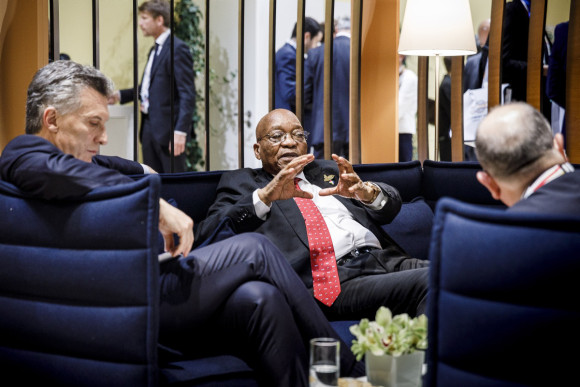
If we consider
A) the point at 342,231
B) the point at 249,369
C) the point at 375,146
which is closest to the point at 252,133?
the point at 375,146

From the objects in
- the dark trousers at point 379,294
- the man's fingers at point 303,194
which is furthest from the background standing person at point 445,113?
the dark trousers at point 379,294

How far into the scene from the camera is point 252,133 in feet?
22.9

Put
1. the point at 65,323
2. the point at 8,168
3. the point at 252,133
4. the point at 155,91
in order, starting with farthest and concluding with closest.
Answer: the point at 252,133, the point at 155,91, the point at 8,168, the point at 65,323

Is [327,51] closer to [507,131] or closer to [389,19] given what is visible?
[389,19]

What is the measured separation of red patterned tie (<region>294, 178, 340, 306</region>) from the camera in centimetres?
256

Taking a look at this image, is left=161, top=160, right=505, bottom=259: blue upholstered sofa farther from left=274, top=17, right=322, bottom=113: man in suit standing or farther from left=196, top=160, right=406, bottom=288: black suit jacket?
left=274, top=17, right=322, bottom=113: man in suit standing

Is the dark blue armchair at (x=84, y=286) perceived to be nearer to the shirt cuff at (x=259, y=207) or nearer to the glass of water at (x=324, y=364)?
the glass of water at (x=324, y=364)

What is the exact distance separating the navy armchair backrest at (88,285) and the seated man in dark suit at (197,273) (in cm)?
10

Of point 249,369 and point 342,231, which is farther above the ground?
point 342,231

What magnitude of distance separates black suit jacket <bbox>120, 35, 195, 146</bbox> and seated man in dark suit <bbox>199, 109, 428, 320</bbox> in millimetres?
2180

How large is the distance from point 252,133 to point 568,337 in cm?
582

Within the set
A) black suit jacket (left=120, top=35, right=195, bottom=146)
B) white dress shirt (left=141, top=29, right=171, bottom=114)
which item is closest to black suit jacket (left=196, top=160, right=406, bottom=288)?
black suit jacket (left=120, top=35, right=195, bottom=146)

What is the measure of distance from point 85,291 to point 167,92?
11.8 ft

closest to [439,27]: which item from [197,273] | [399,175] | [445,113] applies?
[399,175]
